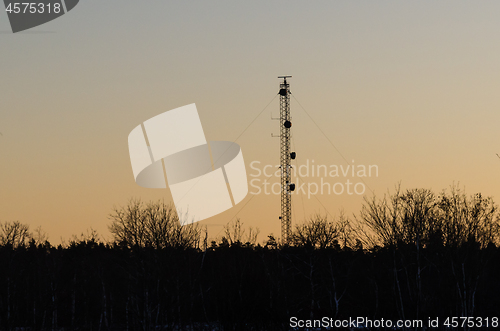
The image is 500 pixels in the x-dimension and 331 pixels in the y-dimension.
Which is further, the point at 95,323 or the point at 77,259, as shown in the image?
the point at 77,259

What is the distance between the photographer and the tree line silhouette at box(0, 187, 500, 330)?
2020 inches

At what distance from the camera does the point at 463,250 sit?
51.6m

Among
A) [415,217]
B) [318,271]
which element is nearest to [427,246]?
[415,217]

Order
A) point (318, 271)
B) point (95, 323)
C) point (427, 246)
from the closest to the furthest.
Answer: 1. point (427, 246)
2. point (318, 271)
3. point (95, 323)

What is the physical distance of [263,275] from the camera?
52.2m

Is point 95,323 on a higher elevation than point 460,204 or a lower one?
lower

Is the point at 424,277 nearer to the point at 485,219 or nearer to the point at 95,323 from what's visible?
the point at 485,219

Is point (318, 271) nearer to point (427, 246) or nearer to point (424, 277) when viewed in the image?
point (424, 277)

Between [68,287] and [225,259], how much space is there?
850 inches

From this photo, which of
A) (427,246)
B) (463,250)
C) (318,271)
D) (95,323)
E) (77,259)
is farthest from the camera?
(77,259)

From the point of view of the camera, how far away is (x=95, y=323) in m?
80.4

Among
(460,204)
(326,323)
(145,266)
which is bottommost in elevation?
(326,323)

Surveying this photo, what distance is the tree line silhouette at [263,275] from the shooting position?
51.3 metres

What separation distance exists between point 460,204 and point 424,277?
2443cm
